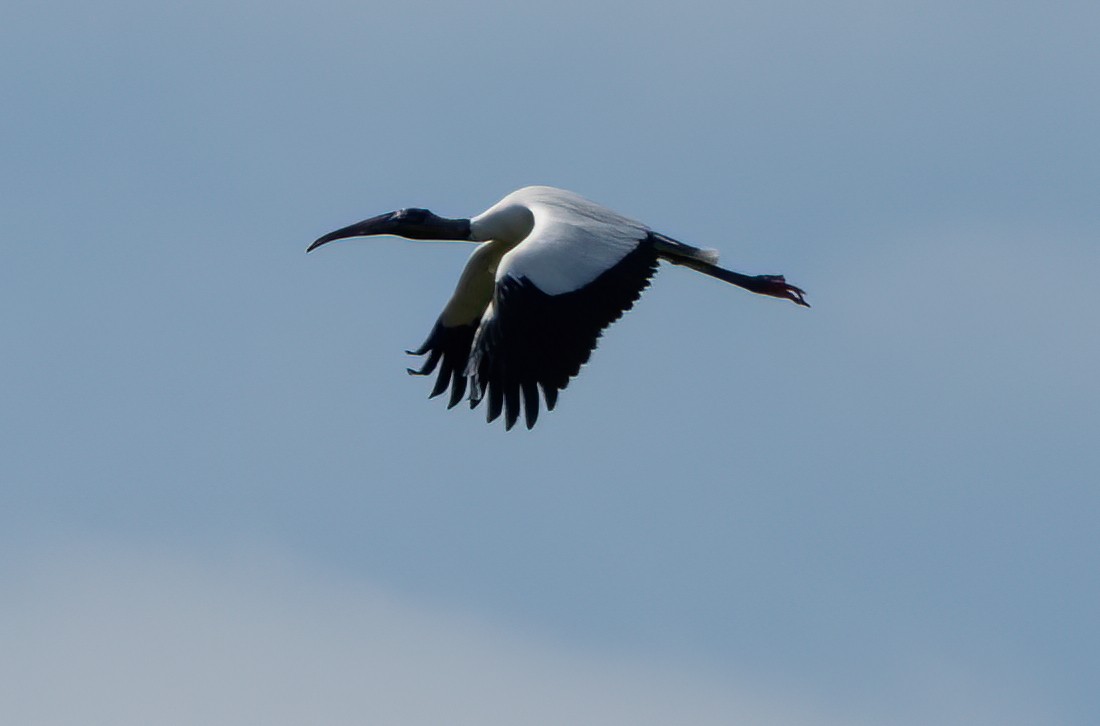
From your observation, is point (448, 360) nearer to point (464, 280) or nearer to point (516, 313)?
point (464, 280)

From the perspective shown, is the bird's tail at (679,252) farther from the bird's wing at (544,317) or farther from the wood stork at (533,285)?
the bird's wing at (544,317)

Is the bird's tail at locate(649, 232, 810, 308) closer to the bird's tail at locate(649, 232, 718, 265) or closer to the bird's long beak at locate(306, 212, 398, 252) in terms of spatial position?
the bird's tail at locate(649, 232, 718, 265)

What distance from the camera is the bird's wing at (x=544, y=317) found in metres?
17.1

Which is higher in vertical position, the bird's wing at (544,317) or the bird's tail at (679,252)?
the bird's tail at (679,252)

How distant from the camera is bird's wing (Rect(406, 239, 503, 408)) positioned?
1931 centimetres

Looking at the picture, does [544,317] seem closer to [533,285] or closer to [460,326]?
[533,285]

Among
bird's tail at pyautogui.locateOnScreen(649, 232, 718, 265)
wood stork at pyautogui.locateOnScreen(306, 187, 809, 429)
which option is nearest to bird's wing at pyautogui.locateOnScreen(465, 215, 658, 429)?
wood stork at pyautogui.locateOnScreen(306, 187, 809, 429)

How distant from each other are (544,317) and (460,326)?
2.50 m

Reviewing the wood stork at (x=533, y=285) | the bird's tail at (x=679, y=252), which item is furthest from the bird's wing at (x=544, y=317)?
the bird's tail at (x=679, y=252)

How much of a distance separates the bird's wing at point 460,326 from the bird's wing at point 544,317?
139 centimetres

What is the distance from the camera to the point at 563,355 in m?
17.1

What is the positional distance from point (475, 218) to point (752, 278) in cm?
226

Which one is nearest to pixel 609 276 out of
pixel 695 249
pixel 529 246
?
pixel 529 246

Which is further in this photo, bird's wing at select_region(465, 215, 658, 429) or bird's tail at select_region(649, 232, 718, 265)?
bird's tail at select_region(649, 232, 718, 265)
